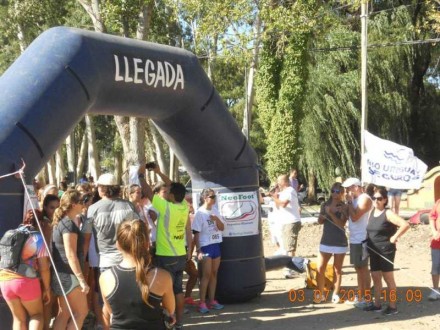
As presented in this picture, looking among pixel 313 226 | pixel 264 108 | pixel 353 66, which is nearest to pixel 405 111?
pixel 353 66

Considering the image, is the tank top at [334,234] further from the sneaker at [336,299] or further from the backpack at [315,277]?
the backpack at [315,277]

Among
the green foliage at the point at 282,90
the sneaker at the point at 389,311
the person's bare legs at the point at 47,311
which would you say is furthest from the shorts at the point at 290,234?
the green foliage at the point at 282,90

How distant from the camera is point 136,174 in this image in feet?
28.5

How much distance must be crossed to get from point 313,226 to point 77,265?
13.1 m

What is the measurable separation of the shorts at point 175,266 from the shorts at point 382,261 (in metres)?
2.35

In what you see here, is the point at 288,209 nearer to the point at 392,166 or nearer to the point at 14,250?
the point at 392,166

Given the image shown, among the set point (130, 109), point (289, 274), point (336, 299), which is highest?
point (130, 109)

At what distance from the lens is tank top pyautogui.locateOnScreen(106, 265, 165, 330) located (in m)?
4.08

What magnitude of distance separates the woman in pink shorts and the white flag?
7007 mm

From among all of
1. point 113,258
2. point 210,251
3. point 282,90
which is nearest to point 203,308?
point 210,251

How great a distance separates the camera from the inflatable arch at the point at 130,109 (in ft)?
21.8

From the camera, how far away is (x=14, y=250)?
6016 mm

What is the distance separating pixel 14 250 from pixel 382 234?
4568 mm

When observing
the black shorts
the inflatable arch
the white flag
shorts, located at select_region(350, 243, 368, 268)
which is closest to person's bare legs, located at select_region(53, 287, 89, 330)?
the inflatable arch
